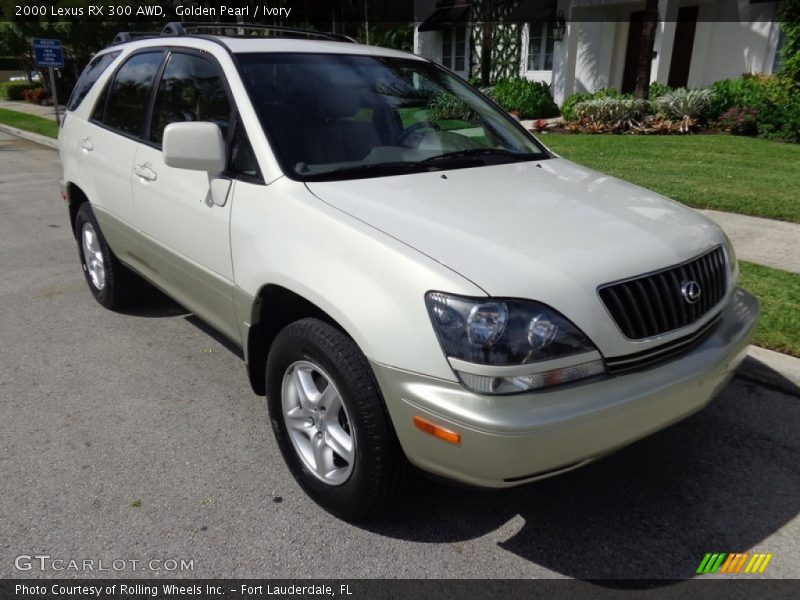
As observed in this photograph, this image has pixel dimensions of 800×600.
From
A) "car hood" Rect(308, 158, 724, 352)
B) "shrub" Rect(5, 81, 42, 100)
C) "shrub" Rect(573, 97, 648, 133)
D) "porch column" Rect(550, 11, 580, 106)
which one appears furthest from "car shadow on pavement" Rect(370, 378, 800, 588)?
"shrub" Rect(5, 81, 42, 100)

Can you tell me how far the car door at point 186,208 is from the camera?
10.4 feet

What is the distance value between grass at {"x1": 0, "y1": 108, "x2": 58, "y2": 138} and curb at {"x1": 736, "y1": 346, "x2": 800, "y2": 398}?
16791mm

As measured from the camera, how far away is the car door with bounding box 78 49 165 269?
401cm

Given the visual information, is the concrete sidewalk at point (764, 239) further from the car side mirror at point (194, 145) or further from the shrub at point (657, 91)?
the shrub at point (657, 91)

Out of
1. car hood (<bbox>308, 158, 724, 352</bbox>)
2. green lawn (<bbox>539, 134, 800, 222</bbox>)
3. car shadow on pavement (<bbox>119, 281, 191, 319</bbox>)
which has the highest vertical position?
car hood (<bbox>308, 158, 724, 352</bbox>)

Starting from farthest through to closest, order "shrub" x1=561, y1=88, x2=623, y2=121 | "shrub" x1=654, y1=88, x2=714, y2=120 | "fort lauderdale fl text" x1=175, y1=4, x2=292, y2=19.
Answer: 1. "fort lauderdale fl text" x1=175, y1=4, x2=292, y2=19
2. "shrub" x1=561, y1=88, x2=623, y2=121
3. "shrub" x1=654, y1=88, x2=714, y2=120

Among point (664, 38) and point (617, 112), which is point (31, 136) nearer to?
point (617, 112)

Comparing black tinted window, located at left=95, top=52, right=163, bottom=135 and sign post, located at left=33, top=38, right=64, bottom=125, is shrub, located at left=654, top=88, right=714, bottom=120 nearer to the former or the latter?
black tinted window, located at left=95, top=52, right=163, bottom=135

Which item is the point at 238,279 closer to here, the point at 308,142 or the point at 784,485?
the point at 308,142

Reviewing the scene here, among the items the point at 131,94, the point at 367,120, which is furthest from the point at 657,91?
the point at 367,120

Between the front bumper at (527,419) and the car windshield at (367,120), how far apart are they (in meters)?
1.15

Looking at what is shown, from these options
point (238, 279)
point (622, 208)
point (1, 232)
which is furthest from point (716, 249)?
point (1, 232)

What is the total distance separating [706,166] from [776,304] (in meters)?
5.56

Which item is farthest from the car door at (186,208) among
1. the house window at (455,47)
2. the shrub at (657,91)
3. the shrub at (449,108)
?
the house window at (455,47)
